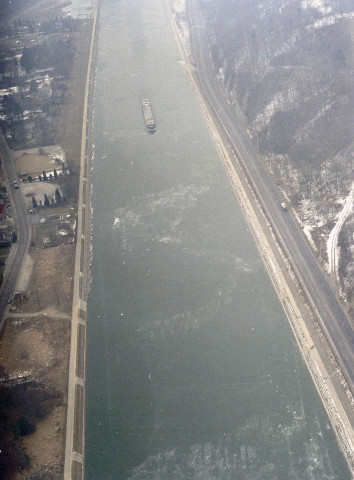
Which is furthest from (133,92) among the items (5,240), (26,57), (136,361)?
(136,361)

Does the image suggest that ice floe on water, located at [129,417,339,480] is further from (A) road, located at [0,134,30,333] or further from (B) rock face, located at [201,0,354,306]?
(A) road, located at [0,134,30,333]

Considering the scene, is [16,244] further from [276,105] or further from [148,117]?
[276,105]

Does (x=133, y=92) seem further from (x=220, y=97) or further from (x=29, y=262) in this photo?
(x=29, y=262)

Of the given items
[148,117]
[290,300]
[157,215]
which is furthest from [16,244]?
[148,117]

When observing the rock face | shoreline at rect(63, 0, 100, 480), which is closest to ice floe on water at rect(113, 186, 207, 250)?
shoreline at rect(63, 0, 100, 480)

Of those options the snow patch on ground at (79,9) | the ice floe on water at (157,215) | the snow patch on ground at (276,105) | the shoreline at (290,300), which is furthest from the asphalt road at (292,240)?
the snow patch on ground at (79,9)
